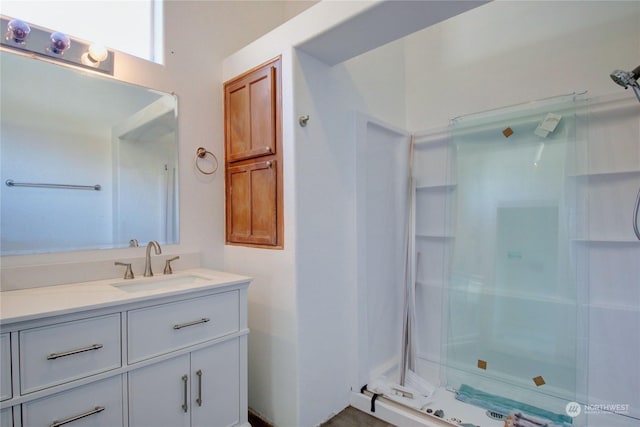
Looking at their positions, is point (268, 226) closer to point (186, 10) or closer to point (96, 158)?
A: point (96, 158)

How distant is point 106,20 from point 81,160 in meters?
0.78

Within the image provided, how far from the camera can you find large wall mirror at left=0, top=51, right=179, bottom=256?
4.59 feet

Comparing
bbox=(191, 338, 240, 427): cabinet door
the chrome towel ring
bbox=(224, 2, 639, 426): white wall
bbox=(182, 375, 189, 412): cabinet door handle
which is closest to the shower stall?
bbox=(224, 2, 639, 426): white wall

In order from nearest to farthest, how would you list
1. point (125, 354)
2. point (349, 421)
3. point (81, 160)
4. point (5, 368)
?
1. point (5, 368)
2. point (125, 354)
3. point (81, 160)
4. point (349, 421)

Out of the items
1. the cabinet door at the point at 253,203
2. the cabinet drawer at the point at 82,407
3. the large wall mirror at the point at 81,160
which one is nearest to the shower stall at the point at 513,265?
the cabinet door at the point at 253,203

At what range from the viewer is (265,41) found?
1.84 m

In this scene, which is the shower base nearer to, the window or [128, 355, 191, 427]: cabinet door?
[128, 355, 191, 427]: cabinet door

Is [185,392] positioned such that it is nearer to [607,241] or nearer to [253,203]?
[253,203]

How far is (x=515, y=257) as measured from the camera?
2.16m

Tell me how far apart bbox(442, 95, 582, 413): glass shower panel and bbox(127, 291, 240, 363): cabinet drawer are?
1670 mm

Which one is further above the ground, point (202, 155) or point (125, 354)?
point (202, 155)

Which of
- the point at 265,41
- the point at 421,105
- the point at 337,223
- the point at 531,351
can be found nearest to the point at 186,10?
the point at 265,41

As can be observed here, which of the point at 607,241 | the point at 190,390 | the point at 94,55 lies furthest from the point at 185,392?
the point at 607,241

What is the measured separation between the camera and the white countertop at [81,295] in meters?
1.06
